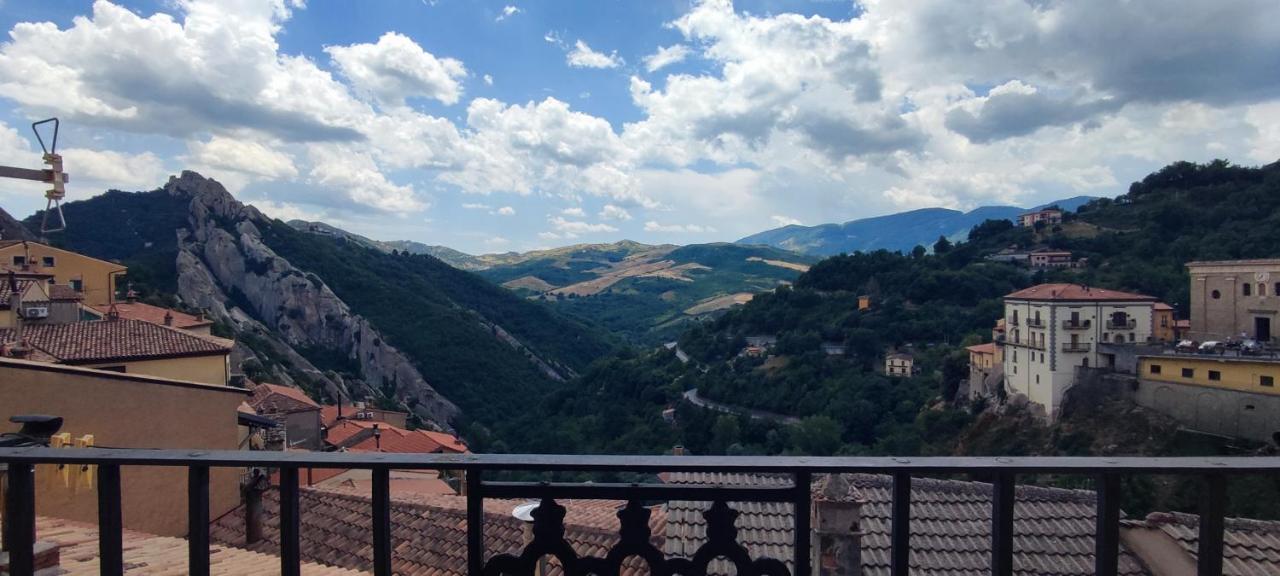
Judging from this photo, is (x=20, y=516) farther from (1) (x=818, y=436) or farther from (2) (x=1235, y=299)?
(2) (x=1235, y=299)

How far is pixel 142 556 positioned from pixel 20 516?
2.44 meters

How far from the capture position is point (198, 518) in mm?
1765

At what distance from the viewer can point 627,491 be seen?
67.2 inches

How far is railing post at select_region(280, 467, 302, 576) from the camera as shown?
179cm

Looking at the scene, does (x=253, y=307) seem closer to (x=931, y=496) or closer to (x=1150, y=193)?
(x=931, y=496)

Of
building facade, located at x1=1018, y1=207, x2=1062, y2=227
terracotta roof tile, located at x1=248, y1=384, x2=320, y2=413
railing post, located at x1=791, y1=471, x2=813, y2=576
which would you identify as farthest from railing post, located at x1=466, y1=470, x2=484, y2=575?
building facade, located at x1=1018, y1=207, x2=1062, y2=227

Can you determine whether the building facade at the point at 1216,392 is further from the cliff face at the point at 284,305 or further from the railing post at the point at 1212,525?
the cliff face at the point at 284,305

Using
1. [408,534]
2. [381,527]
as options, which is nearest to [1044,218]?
[408,534]

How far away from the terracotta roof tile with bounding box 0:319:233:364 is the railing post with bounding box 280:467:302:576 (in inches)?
620

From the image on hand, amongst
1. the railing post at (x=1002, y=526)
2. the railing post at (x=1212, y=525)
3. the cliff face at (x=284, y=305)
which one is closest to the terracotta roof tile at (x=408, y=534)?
the railing post at (x=1002, y=526)

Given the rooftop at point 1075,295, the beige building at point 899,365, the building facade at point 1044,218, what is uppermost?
the building facade at point 1044,218

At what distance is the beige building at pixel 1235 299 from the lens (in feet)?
117

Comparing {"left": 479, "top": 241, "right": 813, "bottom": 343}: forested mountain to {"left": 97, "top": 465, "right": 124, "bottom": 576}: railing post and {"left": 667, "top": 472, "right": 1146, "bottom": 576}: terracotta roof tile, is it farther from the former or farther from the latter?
{"left": 97, "top": 465, "right": 124, "bottom": 576}: railing post

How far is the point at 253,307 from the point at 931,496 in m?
65.7
